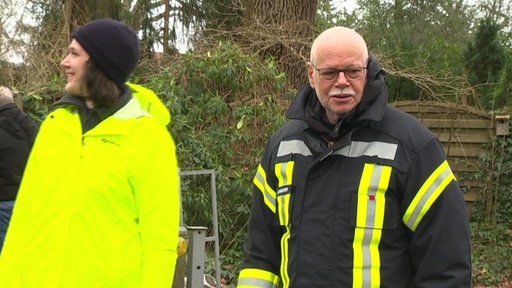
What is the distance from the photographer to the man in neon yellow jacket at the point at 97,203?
88.1 inches

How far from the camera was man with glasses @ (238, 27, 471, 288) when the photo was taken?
229 cm

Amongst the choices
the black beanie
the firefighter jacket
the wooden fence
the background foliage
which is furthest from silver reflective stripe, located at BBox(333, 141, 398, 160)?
the wooden fence

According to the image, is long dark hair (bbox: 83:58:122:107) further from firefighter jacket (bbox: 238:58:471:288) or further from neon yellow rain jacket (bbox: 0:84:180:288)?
firefighter jacket (bbox: 238:58:471:288)

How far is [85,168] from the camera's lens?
230 cm

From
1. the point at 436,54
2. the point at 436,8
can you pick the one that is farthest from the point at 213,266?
the point at 436,8

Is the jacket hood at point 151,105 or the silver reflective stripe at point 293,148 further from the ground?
the jacket hood at point 151,105

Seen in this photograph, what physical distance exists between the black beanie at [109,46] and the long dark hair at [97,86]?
0.02 meters

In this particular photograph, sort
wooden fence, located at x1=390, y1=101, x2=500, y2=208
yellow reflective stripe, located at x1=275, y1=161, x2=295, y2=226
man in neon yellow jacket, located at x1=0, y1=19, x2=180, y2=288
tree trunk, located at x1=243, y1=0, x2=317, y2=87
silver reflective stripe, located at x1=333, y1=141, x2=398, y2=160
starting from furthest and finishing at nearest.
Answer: wooden fence, located at x1=390, y1=101, x2=500, y2=208 < tree trunk, located at x1=243, y1=0, x2=317, y2=87 < yellow reflective stripe, located at x1=275, y1=161, x2=295, y2=226 < silver reflective stripe, located at x1=333, y1=141, x2=398, y2=160 < man in neon yellow jacket, located at x1=0, y1=19, x2=180, y2=288

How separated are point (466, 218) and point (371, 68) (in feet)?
1.85

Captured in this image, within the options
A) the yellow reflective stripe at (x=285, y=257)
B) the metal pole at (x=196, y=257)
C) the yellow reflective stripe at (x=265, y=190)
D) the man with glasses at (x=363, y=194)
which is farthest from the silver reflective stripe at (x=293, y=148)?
the metal pole at (x=196, y=257)

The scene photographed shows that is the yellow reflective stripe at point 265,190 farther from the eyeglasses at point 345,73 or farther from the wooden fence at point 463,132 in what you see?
the wooden fence at point 463,132

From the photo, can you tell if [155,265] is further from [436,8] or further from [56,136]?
[436,8]

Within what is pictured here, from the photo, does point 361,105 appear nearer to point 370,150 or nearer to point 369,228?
point 370,150

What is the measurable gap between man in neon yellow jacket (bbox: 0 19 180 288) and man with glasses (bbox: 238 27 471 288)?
0.43m
